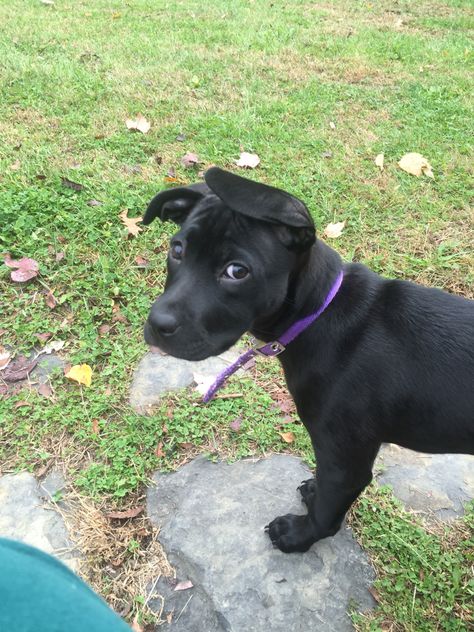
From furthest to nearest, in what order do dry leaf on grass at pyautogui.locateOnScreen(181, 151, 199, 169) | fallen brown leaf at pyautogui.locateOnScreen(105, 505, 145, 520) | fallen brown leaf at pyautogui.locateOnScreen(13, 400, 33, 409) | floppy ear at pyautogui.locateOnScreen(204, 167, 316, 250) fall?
dry leaf on grass at pyautogui.locateOnScreen(181, 151, 199, 169)
fallen brown leaf at pyautogui.locateOnScreen(13, 400, 33, 409)
fallen brown leaf at pyautogui.locateOnScreen(105, 505, 145, 520)
floppy ear at pyautogui.locateOnScreen(204, 167, 316, 250)

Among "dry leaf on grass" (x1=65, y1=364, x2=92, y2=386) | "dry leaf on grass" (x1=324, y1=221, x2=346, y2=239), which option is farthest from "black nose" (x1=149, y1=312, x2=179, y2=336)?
"dry leaf on grass" (x1=324, y1=221, x2=346, y2=239)

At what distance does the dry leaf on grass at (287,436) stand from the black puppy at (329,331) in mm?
627

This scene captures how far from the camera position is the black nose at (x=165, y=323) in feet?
6.65

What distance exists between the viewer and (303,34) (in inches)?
297

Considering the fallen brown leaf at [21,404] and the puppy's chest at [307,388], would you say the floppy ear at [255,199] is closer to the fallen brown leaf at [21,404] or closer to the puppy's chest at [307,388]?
the puppy's chest at [307,388]

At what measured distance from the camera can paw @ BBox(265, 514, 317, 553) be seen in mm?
2461

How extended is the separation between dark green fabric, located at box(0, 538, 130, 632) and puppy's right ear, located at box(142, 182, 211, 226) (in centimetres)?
157

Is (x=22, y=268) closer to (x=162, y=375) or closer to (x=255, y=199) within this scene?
(x=162, y=375)

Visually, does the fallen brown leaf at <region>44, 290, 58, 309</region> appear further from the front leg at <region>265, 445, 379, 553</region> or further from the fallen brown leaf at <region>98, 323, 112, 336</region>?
the front leg at <region>265, 445, 379, 553</region>

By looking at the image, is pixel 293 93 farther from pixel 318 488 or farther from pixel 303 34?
pixel 318 488

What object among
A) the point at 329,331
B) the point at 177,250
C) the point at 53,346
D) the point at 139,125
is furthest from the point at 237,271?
the point at 139,125

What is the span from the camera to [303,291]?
7.16 ft

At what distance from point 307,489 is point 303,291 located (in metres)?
1.11

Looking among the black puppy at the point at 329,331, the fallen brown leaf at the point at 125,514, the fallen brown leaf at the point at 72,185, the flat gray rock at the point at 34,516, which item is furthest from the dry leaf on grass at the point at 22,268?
the fallen brown leaf at the point at 125,514
